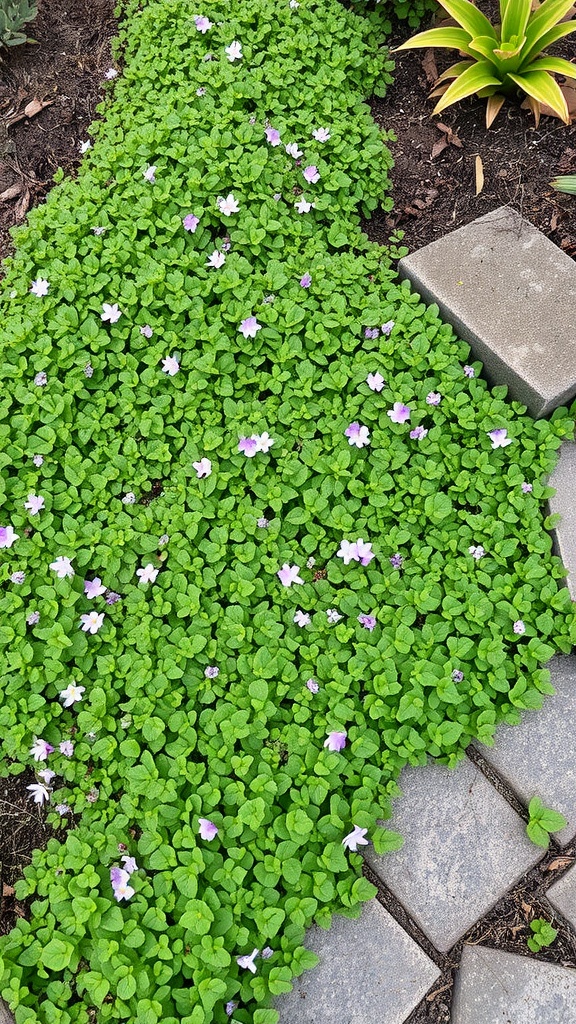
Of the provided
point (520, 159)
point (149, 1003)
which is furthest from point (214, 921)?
point (520, 159)

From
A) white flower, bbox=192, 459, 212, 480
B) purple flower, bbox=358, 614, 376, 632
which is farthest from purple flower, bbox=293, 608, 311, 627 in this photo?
white flower, bbox=192, 459, 212, 480

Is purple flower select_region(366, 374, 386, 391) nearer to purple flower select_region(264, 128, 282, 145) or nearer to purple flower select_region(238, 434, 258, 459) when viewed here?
purple flower select_region(238, 434, 258, 459)

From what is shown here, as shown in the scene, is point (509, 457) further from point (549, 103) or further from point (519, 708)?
point (549, 103)

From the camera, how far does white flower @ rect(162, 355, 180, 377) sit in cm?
283

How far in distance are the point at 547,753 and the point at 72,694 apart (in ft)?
5.22

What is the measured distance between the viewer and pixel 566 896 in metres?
2.22

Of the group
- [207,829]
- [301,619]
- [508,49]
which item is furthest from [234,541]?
[508,49]

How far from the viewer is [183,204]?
306cm

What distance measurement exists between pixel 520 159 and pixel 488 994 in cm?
333

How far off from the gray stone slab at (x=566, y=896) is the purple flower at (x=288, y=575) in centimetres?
125

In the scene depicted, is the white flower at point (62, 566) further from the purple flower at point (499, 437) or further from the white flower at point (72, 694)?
the purple flower at point (499, 437)

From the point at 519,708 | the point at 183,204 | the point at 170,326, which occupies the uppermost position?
the point at 183,204

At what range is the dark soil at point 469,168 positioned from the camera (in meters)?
3.25

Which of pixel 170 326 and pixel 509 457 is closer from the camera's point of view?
pixel 509 457
